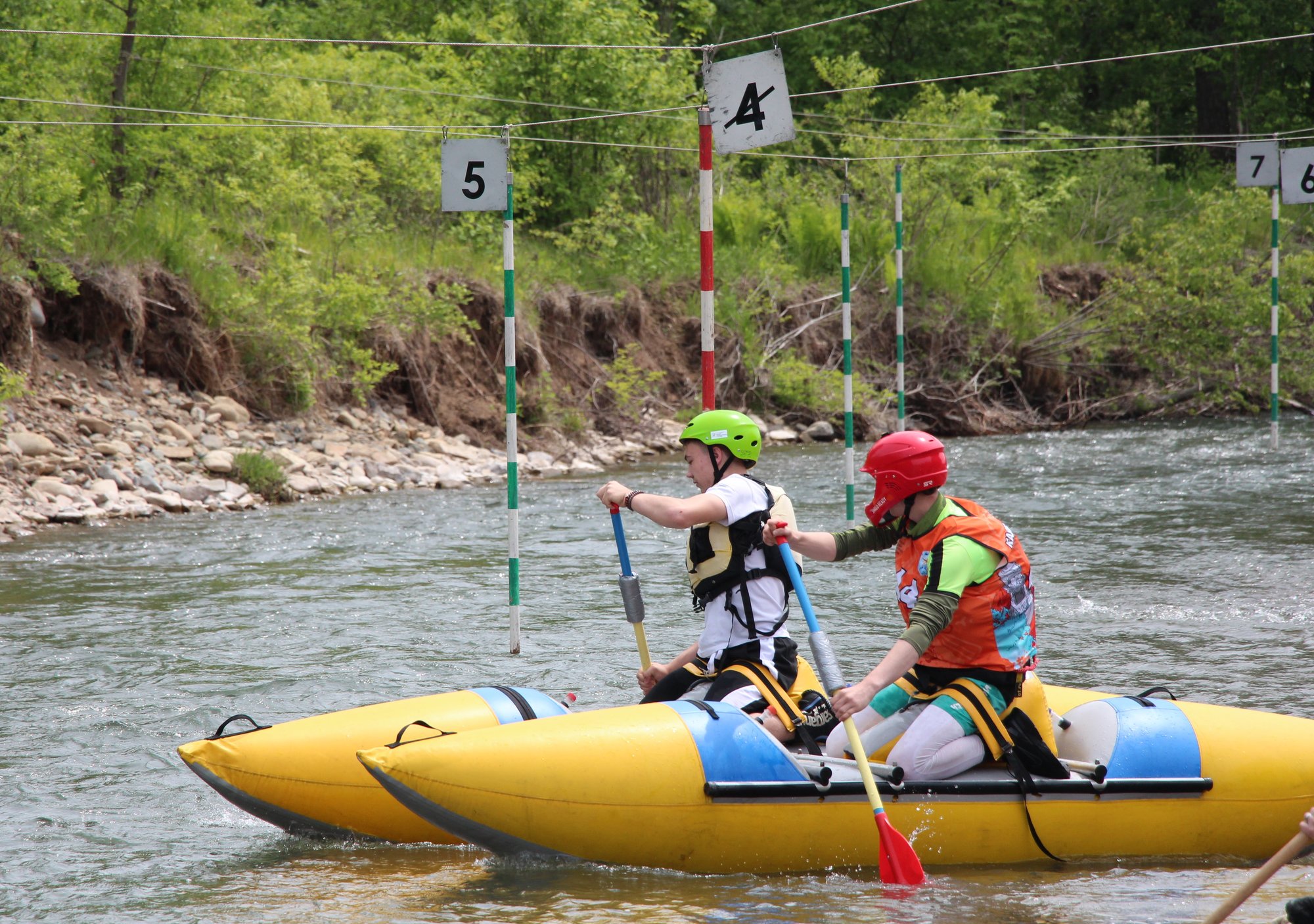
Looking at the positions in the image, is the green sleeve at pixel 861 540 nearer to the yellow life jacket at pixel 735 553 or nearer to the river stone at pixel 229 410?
the yellow life jacket at pixel 735 553

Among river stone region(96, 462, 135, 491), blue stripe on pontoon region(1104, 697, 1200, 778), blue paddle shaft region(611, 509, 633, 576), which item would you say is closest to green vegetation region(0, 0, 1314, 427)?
river stone region(96, 462, 135, 491)

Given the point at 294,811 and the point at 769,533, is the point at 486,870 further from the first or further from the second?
the point at 769,533

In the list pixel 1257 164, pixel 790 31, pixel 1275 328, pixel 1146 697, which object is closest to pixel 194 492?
pixel 790 31

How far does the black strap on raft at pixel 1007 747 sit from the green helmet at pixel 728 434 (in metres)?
0.98

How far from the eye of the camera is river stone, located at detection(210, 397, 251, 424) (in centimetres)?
1402

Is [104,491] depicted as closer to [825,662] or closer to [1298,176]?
[825,662]

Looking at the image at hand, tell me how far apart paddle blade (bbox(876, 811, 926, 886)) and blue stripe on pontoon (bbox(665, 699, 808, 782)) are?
288 millimetres

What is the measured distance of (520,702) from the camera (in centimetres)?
462

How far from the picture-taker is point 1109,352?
69.4ft

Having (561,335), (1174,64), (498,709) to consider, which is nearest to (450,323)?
(561,335)

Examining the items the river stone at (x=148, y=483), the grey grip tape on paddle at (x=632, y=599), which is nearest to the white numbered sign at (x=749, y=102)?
the grey grip tape on paddle at (x=632, y=599)

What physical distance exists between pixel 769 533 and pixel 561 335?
48.9 feet

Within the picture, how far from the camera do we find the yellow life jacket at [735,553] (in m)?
4.22

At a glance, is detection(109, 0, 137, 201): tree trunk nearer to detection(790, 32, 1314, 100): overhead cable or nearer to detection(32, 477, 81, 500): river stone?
detection(32, 477, 81, 500): river stone
